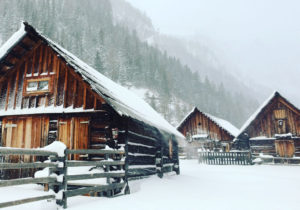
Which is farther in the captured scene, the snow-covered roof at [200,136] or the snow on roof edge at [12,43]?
the snow-covered roof at [200,136]

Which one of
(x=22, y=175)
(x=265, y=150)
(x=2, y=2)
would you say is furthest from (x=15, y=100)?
(x=2, y=2)

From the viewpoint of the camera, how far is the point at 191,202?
8125mm

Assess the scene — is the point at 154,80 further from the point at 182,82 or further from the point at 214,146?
the point at 214,146

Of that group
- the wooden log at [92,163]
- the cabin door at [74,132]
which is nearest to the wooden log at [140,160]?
the cabin door at [74,132]

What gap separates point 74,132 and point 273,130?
75.6 feet

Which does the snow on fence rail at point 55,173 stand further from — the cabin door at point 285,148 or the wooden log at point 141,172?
the cabin door at point 285,148

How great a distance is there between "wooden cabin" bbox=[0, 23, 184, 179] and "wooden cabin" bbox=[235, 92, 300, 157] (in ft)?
59.6

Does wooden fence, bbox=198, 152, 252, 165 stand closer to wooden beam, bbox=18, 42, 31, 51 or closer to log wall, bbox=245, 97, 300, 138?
log wall, bbox=245, 97, 300, 138

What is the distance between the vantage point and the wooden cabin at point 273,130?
1035 inches

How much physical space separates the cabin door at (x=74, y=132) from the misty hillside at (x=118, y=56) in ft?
189

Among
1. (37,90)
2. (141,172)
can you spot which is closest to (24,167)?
(37,90)

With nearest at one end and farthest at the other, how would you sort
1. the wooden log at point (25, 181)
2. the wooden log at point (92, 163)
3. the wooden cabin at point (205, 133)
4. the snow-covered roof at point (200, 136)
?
the wooden log at point (25, 181) → the wooden log at point (92, 163) → the wooden cabin at point (205, 133) → the snow-covered roof at point (200, 136)

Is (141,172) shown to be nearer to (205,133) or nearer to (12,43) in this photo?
(12,43)

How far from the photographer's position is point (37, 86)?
12250 mm
